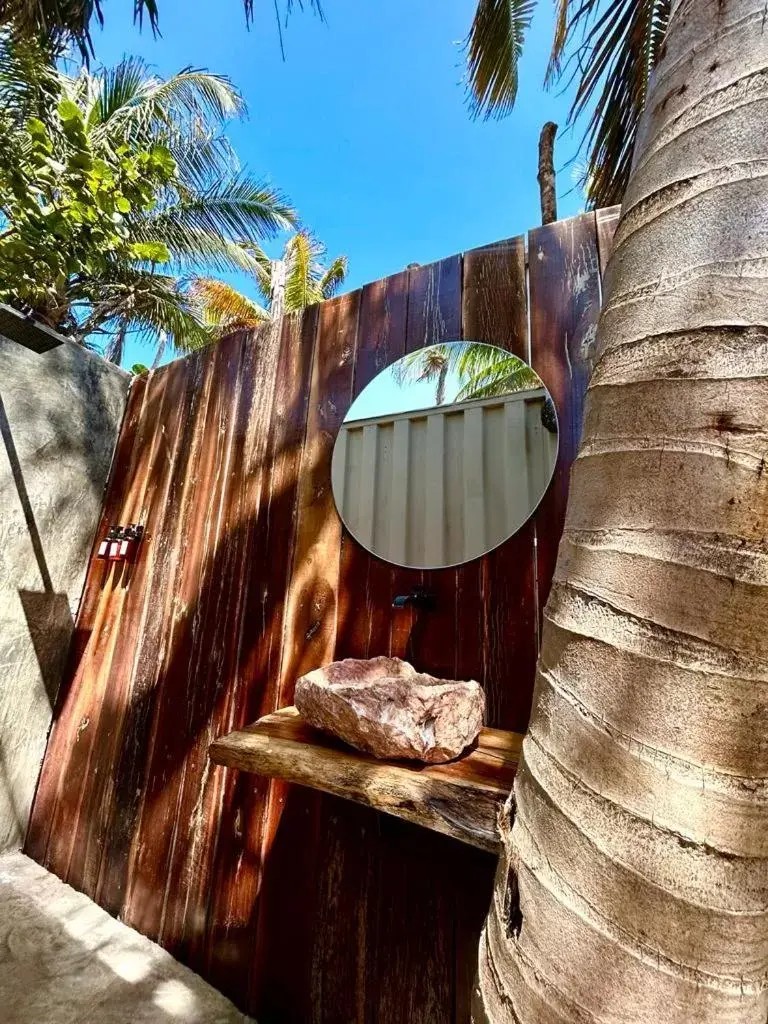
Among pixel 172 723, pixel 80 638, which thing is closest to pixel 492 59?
pixel 172 723

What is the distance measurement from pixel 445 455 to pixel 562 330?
1.34 ft

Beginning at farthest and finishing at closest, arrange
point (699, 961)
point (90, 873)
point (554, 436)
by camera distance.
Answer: point (90, 873) → point (554, 436) → point (699, 961)

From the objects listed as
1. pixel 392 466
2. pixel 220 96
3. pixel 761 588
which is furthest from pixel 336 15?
pixel 220 96

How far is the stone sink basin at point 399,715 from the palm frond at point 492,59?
2.20 meters

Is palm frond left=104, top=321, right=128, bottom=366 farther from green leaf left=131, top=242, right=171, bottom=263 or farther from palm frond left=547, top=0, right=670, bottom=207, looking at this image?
palm frond left=547, top=0, right=670, bottom=207

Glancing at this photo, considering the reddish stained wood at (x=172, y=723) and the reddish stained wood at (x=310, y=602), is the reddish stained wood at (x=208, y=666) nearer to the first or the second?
the reddish stained wood at (x=172, y=723)

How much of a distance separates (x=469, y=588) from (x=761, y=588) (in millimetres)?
808

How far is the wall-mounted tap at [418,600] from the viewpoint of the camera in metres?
1.10

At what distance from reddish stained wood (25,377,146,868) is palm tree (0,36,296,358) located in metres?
3.30

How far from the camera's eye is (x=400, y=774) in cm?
71

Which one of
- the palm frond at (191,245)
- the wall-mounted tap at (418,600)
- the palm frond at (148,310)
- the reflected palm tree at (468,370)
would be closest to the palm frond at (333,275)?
the palm frond at (191,245)

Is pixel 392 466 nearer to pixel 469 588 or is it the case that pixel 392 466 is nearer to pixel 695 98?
pixel 469 588

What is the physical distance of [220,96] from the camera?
523 centimetres

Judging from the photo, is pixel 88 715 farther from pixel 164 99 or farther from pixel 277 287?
pixel 164 99
